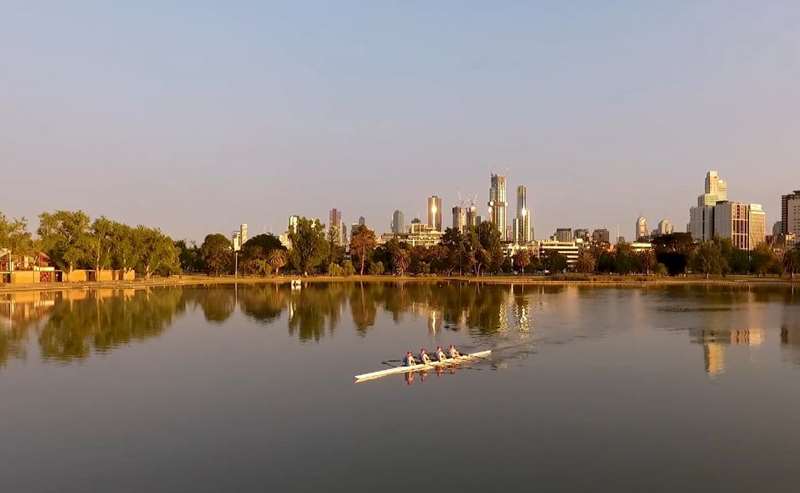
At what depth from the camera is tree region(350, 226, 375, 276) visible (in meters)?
160

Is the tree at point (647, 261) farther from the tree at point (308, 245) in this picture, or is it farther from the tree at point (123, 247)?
the tree at point (123, 247)

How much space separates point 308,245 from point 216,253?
2265cm

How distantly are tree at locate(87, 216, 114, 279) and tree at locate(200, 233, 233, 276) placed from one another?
40100 mm

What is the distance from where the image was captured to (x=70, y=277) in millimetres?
112750

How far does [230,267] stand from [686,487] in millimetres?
146938

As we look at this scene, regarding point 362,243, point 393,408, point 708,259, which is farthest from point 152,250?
point 708,259

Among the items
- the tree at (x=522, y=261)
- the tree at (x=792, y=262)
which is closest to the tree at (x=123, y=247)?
the tree at (x=522, y=261)

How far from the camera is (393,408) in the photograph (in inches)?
1125

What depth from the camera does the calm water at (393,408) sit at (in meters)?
20.7

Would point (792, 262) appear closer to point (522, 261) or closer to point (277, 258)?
point (522, 261)

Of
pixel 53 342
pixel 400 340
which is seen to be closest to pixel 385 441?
pixel 400 340

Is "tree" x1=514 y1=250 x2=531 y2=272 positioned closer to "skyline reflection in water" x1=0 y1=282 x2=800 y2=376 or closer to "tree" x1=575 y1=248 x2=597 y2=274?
"tree" x1=575 y1=248 x2=597 y2=274

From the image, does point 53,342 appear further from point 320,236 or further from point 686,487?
point 320,236

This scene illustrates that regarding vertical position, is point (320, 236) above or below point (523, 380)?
above
